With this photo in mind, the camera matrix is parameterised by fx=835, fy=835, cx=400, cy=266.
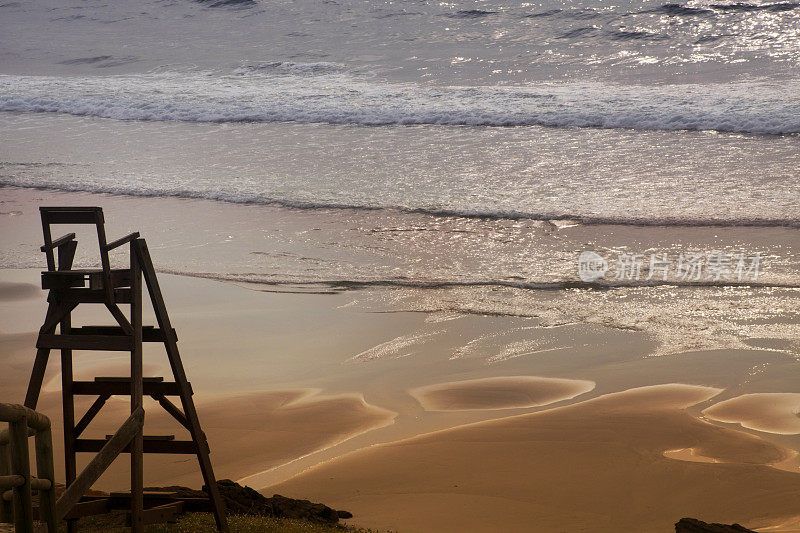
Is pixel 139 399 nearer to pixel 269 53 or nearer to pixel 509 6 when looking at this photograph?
pixel 269 53

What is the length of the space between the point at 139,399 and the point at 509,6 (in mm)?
29571

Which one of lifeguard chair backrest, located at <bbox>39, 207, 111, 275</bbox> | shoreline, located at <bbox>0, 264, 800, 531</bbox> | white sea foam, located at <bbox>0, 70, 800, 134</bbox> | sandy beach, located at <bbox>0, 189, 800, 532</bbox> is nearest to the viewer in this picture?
lifeguard chair backrest, located at <bbox>39, 207, 111, 275</bbox>

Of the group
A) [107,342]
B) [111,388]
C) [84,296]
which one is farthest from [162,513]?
[84,296]

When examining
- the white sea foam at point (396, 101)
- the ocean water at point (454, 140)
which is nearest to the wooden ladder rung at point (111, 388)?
the ocean water at point (454, 140)

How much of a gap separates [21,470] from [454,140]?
14953 millimetres

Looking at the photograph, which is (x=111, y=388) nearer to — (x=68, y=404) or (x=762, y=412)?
(x=68, y=404)

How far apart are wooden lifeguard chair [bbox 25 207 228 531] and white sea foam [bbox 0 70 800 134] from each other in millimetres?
15123

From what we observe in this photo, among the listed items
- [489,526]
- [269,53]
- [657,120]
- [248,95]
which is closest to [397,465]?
[489,526]

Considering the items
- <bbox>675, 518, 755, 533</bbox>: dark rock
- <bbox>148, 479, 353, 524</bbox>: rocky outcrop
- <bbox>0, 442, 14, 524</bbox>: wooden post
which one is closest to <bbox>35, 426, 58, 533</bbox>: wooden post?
<bbox>0, 442, 14, 524</bbox>: wooden post

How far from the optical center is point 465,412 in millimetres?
6309

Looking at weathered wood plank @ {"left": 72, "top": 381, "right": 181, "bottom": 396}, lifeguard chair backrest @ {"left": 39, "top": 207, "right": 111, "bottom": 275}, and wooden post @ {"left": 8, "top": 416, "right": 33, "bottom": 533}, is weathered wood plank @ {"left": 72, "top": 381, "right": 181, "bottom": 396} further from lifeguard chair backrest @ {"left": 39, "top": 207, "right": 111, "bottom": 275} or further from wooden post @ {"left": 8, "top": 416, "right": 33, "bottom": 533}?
wooden post @ {"left": 8, "top": 416, "right": 33, "bottom": 533}

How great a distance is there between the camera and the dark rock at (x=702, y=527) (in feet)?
14.0

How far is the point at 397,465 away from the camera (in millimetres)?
5516

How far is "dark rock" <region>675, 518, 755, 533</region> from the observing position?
4270 mm
